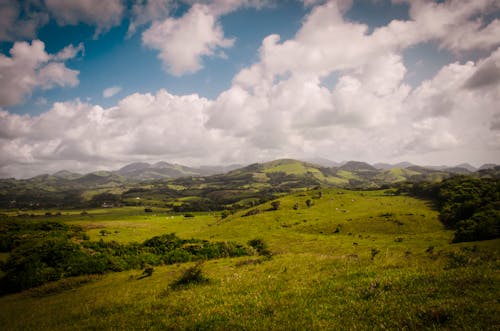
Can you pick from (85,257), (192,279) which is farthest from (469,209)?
(85,257)

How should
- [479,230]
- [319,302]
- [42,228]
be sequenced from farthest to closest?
[42,228], [479,230], [319,302]

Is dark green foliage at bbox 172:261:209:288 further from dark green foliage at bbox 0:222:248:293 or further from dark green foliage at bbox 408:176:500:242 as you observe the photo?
dark green foliage at bbox 408:176:500:242

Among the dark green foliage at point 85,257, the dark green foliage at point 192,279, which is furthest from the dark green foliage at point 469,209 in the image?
the dark green foliage at point 192,279

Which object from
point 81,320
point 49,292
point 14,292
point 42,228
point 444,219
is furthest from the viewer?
point 42,228

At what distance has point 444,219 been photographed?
286 ft

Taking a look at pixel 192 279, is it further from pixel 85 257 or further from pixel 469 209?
pixel 469 209

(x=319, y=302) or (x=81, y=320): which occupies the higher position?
(x=319, y=302)

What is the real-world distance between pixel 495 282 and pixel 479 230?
62.9m

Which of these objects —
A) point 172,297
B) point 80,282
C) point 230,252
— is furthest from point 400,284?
point 80,282

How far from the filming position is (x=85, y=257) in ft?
139

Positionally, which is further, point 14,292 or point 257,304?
point 14,292

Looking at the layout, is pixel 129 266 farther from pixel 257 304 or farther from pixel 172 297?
pixel 257 304

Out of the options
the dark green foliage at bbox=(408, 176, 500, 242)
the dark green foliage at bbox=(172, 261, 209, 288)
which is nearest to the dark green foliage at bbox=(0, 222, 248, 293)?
the dark green foliage at bbox=(172, 261, 209, 288)

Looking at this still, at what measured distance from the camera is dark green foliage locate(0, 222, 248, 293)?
1462 inches
